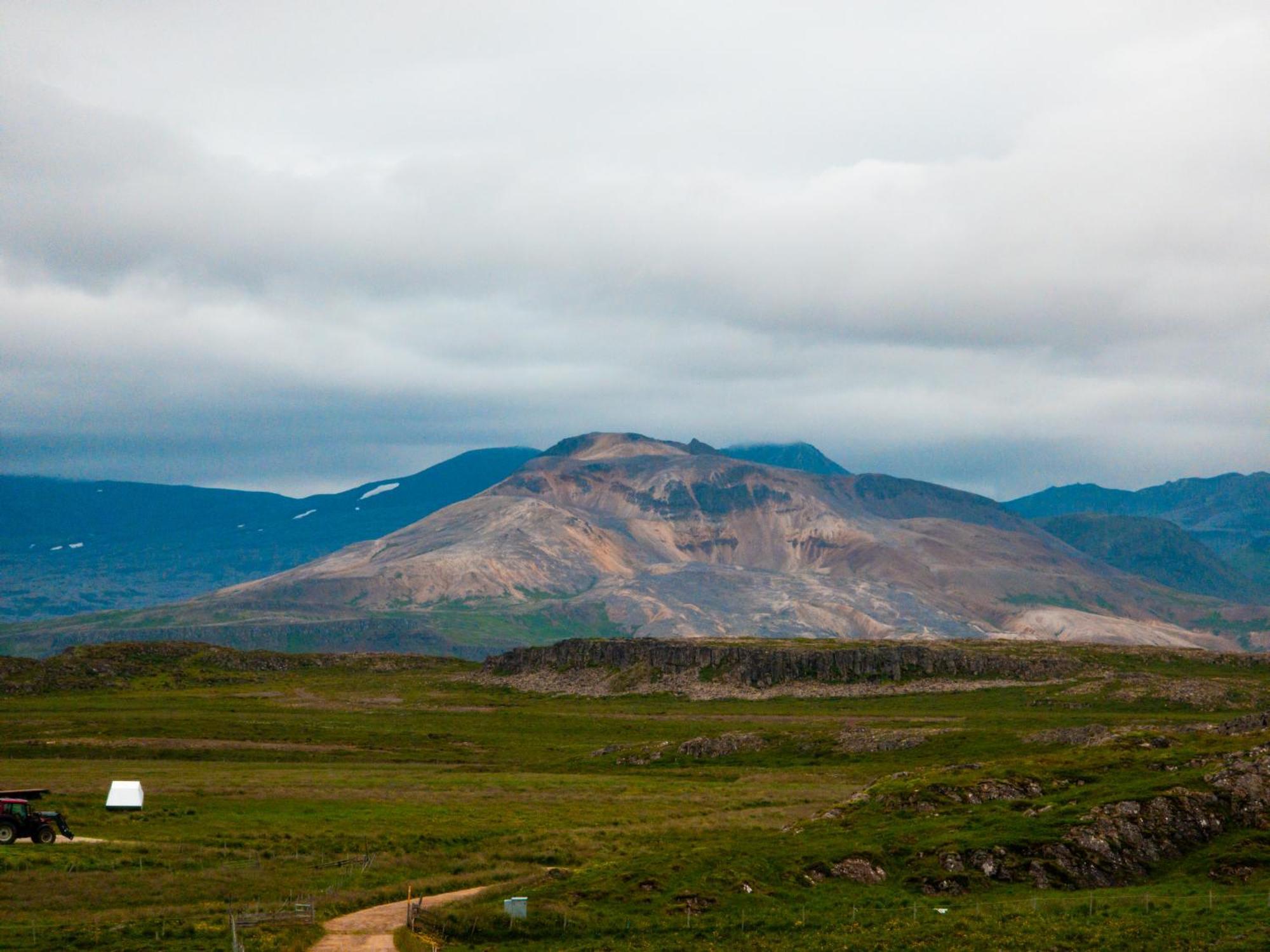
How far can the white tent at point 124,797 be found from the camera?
88.4m

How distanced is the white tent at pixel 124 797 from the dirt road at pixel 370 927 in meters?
32.6

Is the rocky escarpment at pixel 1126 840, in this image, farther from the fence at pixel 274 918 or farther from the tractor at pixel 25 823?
the tractor at pixel 25 823

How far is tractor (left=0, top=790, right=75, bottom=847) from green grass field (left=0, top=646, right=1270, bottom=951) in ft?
4.15

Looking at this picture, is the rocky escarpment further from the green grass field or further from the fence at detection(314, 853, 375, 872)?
the fence at detection(314, 853, 375, 872)

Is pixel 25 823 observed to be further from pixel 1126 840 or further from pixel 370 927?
pixel 1126 840

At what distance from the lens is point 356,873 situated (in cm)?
7288

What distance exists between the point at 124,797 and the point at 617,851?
36802 mm

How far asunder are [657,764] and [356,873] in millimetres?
77852

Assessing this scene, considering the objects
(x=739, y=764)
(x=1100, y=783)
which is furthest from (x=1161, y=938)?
(x=739, y=764)

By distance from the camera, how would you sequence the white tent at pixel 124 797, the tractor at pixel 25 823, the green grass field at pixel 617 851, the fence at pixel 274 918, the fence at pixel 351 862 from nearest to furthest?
the green grass field at pixel 617 851, the fence at pixel 274 918, the tractor at pixel 25 823, the fence at pixel 351 862, the white tent at pixel 124 797

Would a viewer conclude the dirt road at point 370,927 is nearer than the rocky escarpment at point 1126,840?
Yes

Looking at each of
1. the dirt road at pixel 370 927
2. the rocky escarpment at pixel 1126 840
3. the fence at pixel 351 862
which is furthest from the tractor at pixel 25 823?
the rocky escarpment at pixel 1126 840

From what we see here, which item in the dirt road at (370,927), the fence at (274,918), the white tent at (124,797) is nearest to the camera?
the dirt road at (370,927)

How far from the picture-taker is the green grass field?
54219 millimetres
